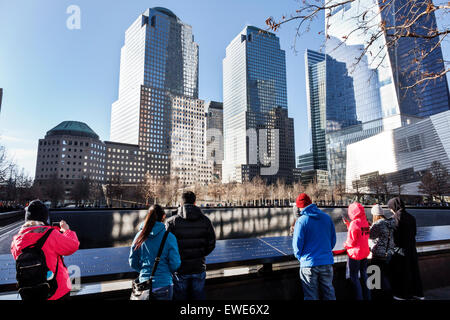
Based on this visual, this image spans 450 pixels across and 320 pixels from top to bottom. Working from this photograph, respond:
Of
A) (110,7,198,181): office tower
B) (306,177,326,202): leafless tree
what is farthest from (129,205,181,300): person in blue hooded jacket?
(110,7,198,181): office tower

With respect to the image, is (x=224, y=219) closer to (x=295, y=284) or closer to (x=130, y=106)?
(x=295, y=284)

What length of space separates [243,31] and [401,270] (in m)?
191

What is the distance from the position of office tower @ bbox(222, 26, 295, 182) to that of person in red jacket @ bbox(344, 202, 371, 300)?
445 ft

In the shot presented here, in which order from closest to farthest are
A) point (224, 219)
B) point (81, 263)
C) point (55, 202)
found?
1. point (81, 263)
2. point (224, 219)
3. point (55, 202)

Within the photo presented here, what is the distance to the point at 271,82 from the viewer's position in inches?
6501

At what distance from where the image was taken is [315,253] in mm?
3363

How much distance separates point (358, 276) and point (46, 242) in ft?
14.9

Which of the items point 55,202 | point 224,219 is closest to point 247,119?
point 55,202

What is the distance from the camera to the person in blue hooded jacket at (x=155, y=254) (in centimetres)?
280

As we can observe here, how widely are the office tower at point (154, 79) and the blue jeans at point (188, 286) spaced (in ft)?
434

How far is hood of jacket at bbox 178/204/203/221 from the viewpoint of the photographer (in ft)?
10.4

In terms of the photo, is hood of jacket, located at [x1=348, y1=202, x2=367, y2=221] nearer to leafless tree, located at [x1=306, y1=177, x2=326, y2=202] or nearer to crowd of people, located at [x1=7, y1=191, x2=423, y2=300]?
crowd of people, located at [x1=7, y1=191, x2=423, y2=300]

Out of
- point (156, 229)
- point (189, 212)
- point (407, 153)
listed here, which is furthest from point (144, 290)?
point (407, 153)

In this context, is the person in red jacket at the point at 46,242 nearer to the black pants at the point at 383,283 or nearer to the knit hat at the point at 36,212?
the knit hat at the point at 36,212
